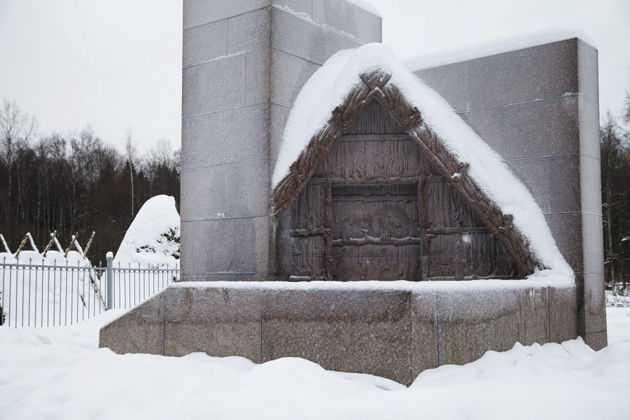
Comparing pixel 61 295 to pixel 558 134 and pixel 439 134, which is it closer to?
pixel 439 134

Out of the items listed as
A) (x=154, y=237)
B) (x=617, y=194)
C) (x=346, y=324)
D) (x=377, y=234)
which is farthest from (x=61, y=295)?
(x=617, y=194)

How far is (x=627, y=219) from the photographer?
28781 millimetres

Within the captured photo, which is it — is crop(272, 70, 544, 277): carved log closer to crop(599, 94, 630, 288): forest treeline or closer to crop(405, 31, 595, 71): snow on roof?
crop(405, 31, 595, 71): snow on roof

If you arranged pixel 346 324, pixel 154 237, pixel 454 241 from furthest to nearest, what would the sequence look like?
pixel 154 237, pixel 454 241, pixel 346 324

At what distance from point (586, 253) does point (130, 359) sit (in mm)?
5158

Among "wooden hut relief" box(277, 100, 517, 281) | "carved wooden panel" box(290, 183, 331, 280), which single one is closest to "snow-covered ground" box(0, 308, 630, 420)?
"wooden hut relief" box(277, 100, 517, 281)

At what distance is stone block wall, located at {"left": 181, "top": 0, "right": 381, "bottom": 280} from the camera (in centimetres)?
791

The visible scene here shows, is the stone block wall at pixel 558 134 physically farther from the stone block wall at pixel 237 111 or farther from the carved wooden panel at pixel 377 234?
the stone block wall at pixel 237 111

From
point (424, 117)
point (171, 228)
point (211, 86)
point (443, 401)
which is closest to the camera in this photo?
point (443, 401)

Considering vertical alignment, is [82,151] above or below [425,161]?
above

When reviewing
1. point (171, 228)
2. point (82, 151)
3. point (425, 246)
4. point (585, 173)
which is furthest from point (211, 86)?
point (82, 151)

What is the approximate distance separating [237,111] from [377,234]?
225cm

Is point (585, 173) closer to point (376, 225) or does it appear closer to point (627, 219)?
point (376, 225)

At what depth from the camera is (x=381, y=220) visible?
26.5ft
